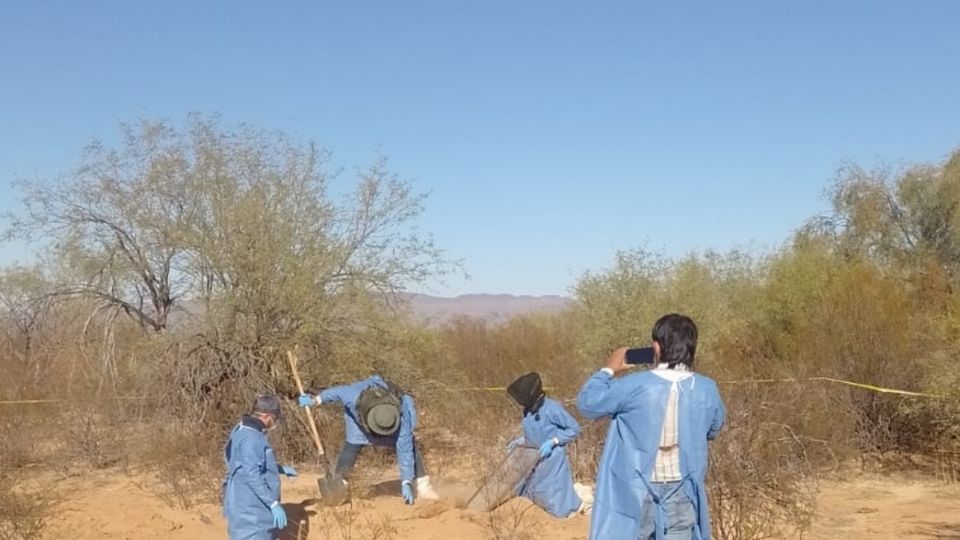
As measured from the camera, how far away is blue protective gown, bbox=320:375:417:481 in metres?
8.66

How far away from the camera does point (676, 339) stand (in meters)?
3.97

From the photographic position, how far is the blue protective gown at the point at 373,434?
28.4 ft

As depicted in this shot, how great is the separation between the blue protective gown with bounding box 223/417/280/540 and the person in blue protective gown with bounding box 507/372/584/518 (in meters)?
2.61

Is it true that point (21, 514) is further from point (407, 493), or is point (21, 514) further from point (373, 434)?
point (407, 493)

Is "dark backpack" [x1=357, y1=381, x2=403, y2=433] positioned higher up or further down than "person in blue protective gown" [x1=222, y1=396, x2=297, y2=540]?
higher up

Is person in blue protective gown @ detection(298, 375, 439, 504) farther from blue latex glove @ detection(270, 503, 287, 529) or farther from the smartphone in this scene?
the smartphone

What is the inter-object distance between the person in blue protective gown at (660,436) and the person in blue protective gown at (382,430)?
468 centimetres

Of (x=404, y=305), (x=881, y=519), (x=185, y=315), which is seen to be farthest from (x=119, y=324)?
(x=881, y=519)

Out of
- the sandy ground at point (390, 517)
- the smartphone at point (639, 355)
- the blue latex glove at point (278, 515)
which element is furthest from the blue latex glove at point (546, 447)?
the smartphone at point (639, 355)

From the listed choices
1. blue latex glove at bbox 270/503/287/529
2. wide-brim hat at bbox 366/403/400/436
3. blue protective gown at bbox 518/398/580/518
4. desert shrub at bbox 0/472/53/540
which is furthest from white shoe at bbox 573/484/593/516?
desert shrub at bbox 0/472/53/540

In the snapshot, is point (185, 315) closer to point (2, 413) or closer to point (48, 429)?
point (48, 429)

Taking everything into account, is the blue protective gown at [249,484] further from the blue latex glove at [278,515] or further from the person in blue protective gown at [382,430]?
the person in blue protective gown at [382,430]

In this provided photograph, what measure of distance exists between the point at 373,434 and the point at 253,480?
8.71ft

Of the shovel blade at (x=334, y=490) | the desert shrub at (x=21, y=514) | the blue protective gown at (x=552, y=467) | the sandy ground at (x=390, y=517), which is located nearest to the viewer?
the sandy ground at (x=390, y=517)
